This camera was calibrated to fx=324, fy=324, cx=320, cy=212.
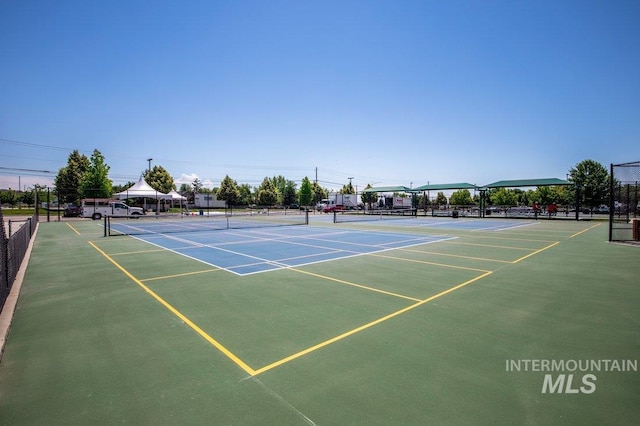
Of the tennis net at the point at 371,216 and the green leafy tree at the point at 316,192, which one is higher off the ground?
the green leafy tree at the point at 316,192

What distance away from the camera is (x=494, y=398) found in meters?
3.91

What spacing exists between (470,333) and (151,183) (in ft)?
306

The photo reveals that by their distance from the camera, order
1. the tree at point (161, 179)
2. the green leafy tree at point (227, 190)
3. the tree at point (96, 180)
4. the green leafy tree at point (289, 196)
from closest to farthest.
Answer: the tree at point (96, 180) → the tree at point (161, 179) → the green leafy tree at point (227, 190) → the green leafy tree at point (289, 196)

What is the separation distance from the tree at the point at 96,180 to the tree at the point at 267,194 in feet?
154

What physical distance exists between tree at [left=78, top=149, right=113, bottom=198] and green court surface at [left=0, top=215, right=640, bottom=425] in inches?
2444

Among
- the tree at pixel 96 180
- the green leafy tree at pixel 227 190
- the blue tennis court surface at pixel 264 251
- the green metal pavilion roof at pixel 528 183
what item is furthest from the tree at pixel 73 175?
the green metal pavilion roof at pixel 528 183

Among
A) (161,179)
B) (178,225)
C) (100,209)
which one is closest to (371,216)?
(178,225)

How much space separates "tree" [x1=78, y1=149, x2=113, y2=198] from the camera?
62031mm

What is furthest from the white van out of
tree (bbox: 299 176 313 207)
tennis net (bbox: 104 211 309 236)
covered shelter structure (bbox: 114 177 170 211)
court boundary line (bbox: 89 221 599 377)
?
tree (bbox: 299 176 313 207)

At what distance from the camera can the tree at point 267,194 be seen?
105 metres

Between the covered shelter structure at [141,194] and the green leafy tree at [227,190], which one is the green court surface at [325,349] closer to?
the covered shelter structure at [141,194]

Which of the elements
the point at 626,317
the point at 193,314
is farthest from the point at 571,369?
the point at 193,314

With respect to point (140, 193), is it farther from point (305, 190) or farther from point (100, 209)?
point (305, 190)

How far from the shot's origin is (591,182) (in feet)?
235
